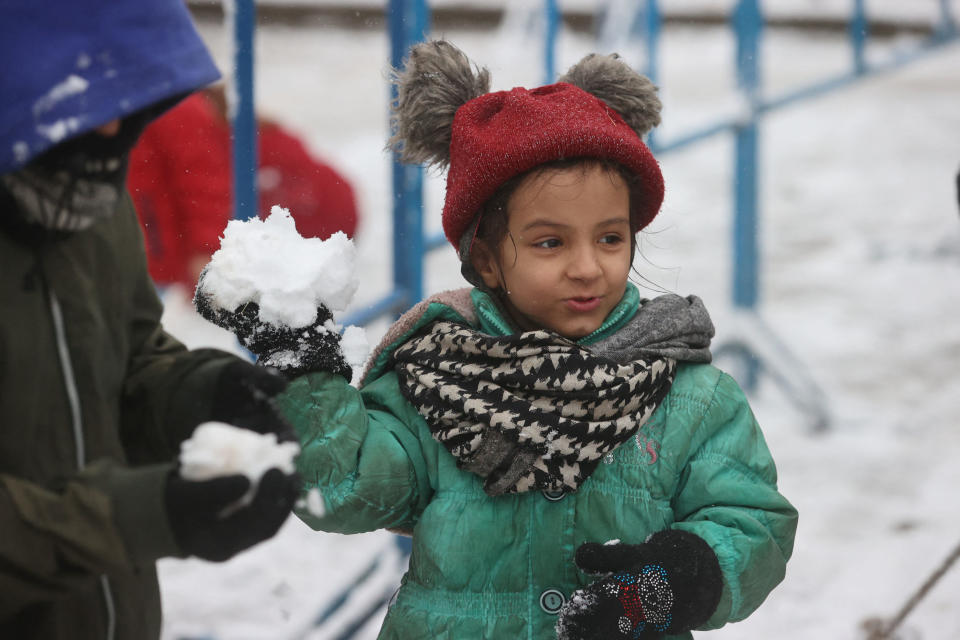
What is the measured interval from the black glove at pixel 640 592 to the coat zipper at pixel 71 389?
0.60m

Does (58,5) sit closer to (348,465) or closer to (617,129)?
(348,465)

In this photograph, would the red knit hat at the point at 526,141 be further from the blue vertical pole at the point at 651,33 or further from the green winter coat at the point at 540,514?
the blue vertical pole at the point at 651,33

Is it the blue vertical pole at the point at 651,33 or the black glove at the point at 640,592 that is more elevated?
the blue vertical pole at the point at 651,33

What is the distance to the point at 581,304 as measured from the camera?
165 centimetres

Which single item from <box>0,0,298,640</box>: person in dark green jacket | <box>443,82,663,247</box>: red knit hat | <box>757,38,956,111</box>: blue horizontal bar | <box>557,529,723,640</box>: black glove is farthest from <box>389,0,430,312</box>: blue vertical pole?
<box>757,38,956,111</box>: blue horizontal bar

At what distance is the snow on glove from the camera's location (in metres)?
1.42

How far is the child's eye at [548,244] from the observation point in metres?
1.64

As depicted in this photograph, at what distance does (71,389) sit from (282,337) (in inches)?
12.3

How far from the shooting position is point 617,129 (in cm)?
165

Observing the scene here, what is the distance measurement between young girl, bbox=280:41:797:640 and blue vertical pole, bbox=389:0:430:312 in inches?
47.7

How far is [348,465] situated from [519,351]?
282mm

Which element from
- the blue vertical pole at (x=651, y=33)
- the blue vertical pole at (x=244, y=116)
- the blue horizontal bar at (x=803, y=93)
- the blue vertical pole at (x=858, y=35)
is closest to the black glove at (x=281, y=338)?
the blue vertical pole at (x=244, y=116)

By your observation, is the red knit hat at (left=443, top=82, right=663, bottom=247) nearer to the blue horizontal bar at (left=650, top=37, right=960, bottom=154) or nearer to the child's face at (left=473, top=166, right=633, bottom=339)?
the child's face at (left=473, top=166, right=633, bottom=339)

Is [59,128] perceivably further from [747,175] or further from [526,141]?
[747,175]
